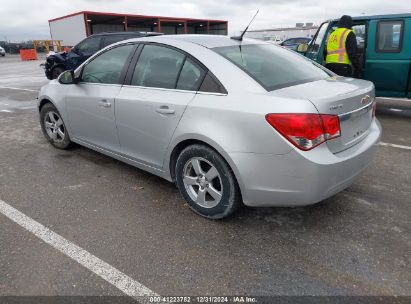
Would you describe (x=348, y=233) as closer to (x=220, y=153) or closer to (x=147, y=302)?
(x=220, y=153)

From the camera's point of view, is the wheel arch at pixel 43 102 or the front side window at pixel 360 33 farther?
the front side window at pixel 360 33

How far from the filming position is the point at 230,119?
8.93ft

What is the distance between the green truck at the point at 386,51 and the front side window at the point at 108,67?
14.9ft

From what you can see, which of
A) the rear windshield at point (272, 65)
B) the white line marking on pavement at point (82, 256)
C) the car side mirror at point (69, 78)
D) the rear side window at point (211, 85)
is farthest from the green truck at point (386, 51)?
the white line marking on pavement at point (82, 256)

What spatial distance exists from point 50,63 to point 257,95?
11.7m

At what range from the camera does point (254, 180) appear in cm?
269

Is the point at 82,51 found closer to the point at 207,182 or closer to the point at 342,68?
the point at 342,68

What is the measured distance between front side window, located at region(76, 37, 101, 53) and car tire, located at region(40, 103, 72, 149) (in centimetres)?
647

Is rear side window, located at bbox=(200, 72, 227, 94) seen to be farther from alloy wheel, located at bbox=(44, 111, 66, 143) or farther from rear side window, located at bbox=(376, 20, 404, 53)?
rear side window, located at bbox=(376, 20, 404, 53)

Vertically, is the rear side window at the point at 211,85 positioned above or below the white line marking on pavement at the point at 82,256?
above

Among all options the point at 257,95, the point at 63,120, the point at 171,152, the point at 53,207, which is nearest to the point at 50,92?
the point at 63,120

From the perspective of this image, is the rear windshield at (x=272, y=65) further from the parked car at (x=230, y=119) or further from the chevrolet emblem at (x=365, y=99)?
the chevrolet emblem at (x=365, y=99)

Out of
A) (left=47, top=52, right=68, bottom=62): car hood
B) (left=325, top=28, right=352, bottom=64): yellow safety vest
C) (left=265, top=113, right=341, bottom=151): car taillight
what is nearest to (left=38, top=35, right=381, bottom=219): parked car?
(left=265, top=113, right=341, bottom=151): car taillight

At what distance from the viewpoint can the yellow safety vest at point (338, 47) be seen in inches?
237
